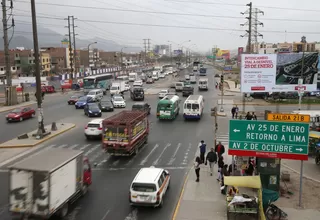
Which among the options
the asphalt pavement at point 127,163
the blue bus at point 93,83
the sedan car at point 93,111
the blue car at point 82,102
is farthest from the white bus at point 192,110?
the blue bus at point 93,83

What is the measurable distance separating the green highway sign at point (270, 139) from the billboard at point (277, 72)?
18697mm

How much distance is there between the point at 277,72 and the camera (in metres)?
35.6

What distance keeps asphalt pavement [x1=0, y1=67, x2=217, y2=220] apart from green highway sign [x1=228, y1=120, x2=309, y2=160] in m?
3.72

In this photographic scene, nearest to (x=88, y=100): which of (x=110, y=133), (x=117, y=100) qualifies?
(x=117, y=100)

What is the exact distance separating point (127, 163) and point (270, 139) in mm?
9016

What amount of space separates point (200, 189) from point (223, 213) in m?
2.74

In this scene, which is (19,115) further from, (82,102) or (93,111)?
(82,102)

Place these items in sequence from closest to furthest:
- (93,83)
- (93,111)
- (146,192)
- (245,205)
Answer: (245,205)
(146,192)
(93,111)
(93,83)

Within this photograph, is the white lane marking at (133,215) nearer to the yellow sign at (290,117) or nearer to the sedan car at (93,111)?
the yellow sign at (290,117)

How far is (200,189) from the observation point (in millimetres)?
16406

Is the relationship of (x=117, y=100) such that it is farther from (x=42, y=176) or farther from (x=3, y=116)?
(x=42, y=176)

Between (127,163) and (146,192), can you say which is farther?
(127,163)

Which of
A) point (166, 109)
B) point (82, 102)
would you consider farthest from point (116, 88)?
point (166, 109)

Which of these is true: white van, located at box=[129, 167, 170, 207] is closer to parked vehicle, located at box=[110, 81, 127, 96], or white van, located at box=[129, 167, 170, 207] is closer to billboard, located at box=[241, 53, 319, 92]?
billboard, located at box=[241, 53, 319, 92]
